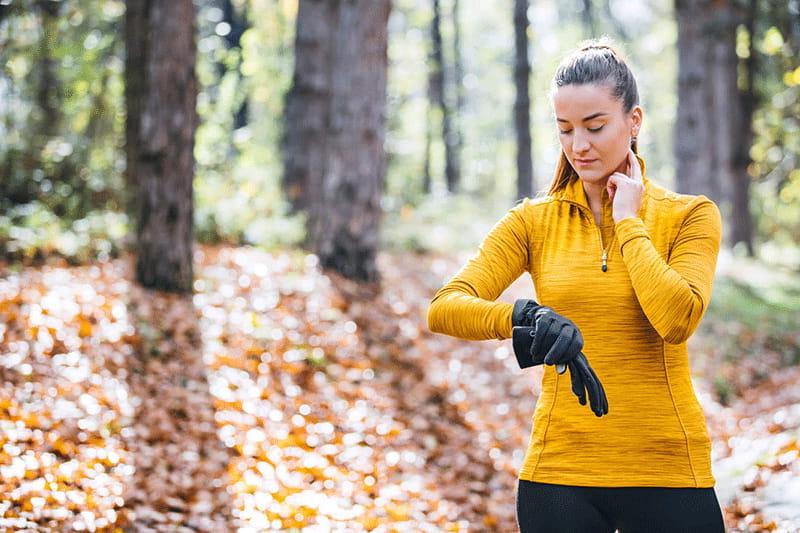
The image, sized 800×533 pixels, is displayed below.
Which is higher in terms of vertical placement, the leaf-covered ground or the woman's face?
the woman's face

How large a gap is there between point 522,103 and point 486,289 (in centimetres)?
1650

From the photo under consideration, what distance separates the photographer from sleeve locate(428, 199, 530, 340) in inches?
97.3

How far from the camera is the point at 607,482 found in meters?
2.45

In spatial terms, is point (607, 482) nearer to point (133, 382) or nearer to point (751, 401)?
point (133, 382)

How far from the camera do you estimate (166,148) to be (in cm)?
884

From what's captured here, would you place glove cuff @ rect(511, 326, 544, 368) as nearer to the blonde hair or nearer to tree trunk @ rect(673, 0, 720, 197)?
the blonde hair

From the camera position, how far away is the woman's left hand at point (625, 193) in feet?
8.26

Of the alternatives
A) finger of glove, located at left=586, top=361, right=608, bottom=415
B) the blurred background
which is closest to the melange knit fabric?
finger of glove, located at left=586, top=361, right=608, bottom=415

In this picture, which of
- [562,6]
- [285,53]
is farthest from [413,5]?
[285,53]

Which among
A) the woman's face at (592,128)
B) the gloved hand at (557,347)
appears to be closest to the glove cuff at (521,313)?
the gloved hand at (557,347)

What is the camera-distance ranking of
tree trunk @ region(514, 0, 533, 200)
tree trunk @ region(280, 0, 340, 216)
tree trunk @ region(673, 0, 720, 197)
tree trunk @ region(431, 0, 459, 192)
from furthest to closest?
tree trunk @ region(431, 0, 459, 192) → tree trunk @ region(514, 0, 533, 200) → tree trunk @ region(673, 0, 720, 197) → tree trunk @ region(280, 0, 340, 216)

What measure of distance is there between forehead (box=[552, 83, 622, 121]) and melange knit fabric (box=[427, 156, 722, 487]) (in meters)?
0.33

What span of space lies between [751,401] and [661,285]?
333 inches

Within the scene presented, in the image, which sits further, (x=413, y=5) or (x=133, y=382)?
(x=413, y=5)
